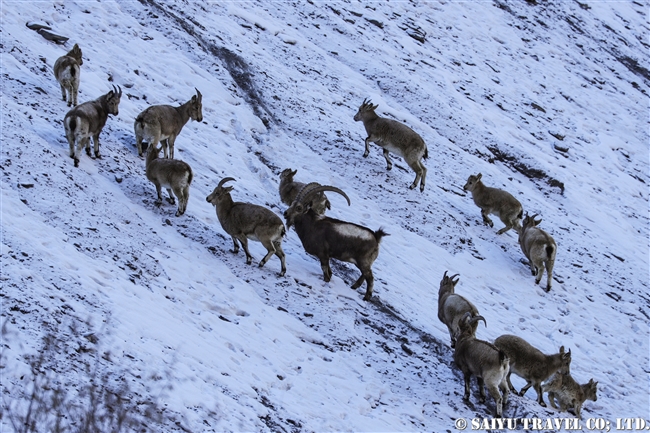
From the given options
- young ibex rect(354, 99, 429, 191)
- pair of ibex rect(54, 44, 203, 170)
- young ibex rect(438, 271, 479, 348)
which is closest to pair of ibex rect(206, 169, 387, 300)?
young ibex rect(438, 271, 479, 348)

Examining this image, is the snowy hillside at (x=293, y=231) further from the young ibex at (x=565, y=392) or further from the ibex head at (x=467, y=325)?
the ibex head at (x=467, y=325)

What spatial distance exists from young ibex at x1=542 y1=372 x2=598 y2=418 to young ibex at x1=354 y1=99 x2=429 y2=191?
8.39 m

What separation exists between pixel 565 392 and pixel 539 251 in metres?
5.92

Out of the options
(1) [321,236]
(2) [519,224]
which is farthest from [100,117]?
(2) [519,224]

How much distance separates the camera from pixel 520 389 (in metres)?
12.3

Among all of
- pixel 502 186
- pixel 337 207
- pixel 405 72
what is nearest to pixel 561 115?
pixel 405 72

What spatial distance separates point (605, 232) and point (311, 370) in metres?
15.2

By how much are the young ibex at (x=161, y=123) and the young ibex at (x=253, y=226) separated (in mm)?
2661

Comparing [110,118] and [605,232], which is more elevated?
[605,232]

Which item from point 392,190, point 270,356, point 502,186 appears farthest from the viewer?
point 502,186

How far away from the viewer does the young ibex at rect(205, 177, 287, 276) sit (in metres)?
12.7

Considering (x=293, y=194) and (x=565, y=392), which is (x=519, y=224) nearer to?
(x=293, y=194)

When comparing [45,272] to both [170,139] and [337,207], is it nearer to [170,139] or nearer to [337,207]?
[170,139]

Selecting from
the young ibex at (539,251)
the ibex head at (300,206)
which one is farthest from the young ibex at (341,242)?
the young ibex at (539,251)
